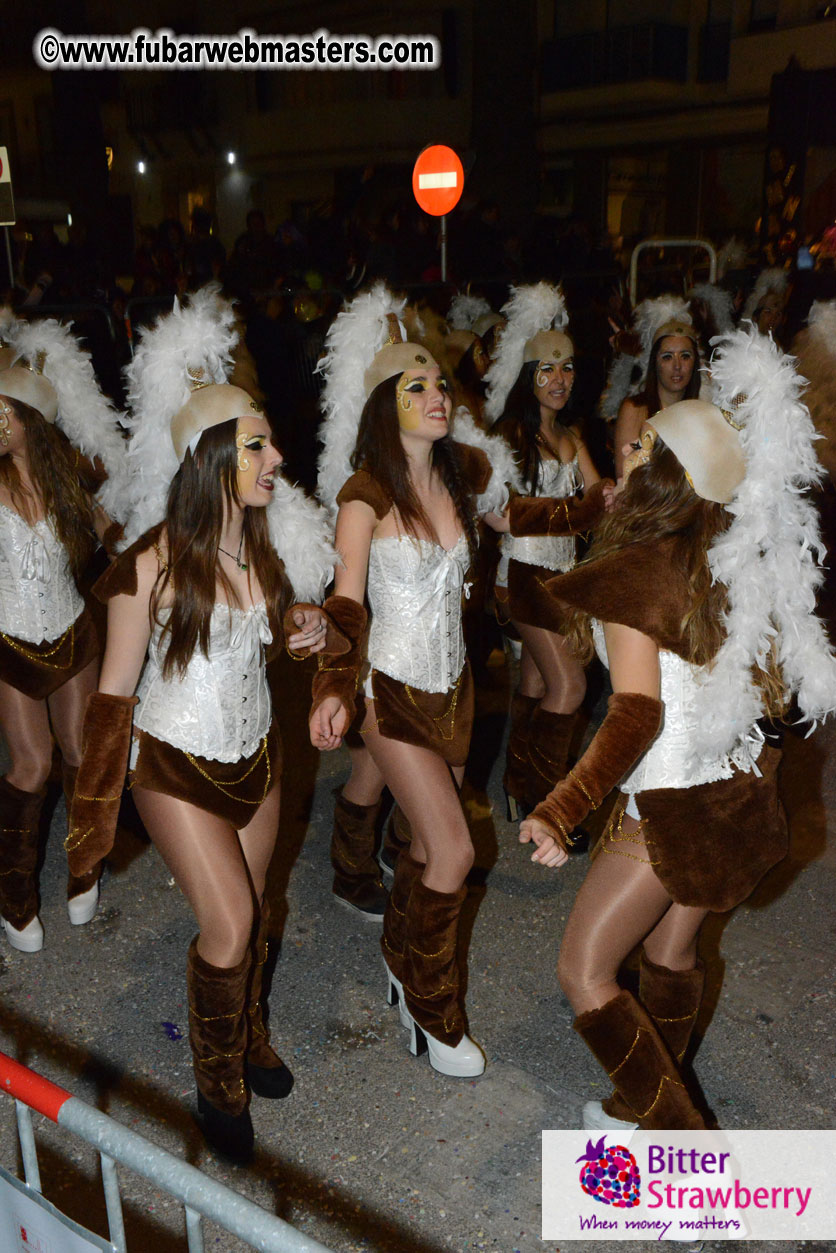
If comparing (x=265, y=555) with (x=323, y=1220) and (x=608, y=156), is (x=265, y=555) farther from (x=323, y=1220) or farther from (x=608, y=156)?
(x=608, y=156)

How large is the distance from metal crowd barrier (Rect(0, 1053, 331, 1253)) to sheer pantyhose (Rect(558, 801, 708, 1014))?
120 centimetres

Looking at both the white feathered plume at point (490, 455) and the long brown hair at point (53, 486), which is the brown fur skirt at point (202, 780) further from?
A: the white feathered plume at point (490, 455)

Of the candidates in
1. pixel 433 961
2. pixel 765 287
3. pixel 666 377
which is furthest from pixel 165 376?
pixel 765 287

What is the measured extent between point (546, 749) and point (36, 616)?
2.10 meters

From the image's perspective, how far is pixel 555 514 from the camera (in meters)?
4.24

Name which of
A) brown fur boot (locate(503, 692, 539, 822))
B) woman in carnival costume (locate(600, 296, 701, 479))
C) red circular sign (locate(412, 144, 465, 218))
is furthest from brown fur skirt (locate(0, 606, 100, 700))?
red circular sign (locate(412, 144, 465, 218))

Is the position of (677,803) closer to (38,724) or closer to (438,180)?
(38,724)

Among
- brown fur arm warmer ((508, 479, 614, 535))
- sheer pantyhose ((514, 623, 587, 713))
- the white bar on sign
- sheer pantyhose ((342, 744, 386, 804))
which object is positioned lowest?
sheer pantyhose ((342, 744, 386, 804))

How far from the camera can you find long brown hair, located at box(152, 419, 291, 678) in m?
2.86

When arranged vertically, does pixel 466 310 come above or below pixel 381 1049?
above

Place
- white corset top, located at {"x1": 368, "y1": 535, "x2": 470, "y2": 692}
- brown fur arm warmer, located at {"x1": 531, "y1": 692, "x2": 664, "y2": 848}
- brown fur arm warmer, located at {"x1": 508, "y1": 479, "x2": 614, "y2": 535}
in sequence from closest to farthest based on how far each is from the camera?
brown fur arm warmer, located at {"x1": 531, "y1": 692, "x2": 664, "y2": 848} < white corset top, located at {"x1": 368, "y1": 535, "x2": 470, "y2": 692} < brown fur arm warmer, located at {"x1": 508, "y1": 479, "x2": 614, "y2": 535}

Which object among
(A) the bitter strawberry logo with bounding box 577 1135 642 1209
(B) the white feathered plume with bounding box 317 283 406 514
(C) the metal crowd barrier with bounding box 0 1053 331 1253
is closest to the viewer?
(C) the metal crowd barrier with bounding box 0 1053 331 1253

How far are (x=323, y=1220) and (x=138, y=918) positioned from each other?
5.69ft

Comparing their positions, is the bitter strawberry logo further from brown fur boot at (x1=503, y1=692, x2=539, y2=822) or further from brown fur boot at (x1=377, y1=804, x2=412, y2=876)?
brown fur boot at (x1=503, y1=692, x2=539, y2=822)
